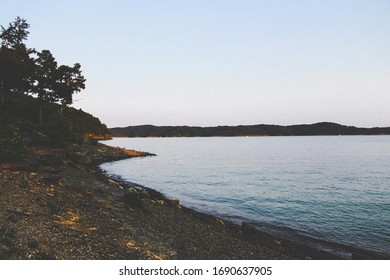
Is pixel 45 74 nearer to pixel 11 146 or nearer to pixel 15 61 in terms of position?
pixel 15 61

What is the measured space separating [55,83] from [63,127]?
15008mm

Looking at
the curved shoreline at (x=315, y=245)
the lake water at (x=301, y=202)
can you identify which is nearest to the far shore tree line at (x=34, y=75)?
the lake water at (x=301, y=202)

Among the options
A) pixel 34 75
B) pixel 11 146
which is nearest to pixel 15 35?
pixel 34 75

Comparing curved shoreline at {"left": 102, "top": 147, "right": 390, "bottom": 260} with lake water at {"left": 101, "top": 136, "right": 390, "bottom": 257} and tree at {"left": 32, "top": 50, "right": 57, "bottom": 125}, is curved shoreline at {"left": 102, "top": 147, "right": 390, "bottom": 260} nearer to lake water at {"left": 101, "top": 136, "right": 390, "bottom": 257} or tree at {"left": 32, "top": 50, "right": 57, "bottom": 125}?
lake water at {"left": 101, "top": 136, "right": 390, "bottom": 257}

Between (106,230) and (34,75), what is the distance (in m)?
51.8

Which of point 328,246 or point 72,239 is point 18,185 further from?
point 328,246

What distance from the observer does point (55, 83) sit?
186ft

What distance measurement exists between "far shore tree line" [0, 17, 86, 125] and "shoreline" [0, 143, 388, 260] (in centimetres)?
3483

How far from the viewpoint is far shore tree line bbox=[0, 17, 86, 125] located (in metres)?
50.3

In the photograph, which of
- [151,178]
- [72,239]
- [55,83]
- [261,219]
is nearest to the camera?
[72,239]

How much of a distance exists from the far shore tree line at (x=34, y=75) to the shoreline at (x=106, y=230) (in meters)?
34.8

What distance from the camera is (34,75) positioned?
177 feet
